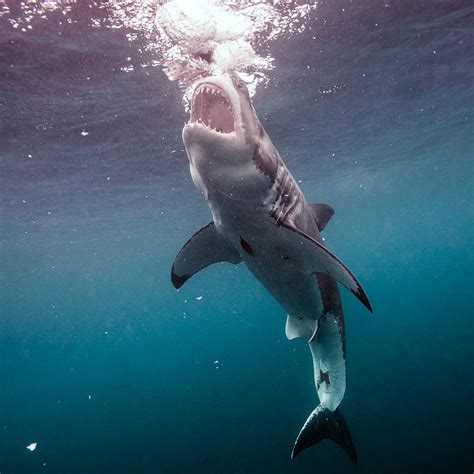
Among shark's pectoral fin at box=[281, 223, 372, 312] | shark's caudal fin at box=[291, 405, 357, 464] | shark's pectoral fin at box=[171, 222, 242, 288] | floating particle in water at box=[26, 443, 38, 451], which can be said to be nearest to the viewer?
shark's pectoral fin at box=[281, 223, 372, 312]

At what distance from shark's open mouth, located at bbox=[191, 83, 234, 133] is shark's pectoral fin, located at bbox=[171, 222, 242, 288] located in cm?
135

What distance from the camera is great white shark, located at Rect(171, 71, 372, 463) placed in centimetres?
348

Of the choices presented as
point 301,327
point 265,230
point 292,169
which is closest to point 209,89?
point 265,230

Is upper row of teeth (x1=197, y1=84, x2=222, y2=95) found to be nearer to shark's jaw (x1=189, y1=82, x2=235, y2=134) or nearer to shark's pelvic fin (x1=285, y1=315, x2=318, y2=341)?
shark's jaw (x1=189, y1=82, x2=235, y2=134)

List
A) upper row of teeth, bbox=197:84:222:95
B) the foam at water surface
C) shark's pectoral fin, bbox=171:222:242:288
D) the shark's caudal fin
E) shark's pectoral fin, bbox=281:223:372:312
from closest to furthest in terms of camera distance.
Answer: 1. upper row of teeth, bbox=197:84:222:95
2. shark's pectoral fin, bbox=281:223:372:312
3. shark's pectoral fin, bbox=171:222:242:288
4. the shark's caudal fin
5. the foam at water surface

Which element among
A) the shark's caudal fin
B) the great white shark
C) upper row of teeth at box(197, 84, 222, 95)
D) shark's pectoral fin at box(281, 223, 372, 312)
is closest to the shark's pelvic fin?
the great white shark

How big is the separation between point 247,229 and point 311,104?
13.2 meters

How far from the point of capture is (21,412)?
121ft

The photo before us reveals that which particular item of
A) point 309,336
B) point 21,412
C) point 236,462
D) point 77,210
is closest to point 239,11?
point 309,336

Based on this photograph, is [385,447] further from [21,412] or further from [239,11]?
[21,412]

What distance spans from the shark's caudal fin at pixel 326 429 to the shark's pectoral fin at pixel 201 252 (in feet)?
9.52

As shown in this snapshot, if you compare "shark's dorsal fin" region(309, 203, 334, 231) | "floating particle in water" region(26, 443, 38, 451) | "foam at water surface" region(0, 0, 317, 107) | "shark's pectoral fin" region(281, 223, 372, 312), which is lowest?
"floating particle in water" region(26, 443, 38, 451)

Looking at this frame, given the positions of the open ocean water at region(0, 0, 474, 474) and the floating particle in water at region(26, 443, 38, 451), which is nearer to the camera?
the open ocean water at region(0, 0, 474, 474)

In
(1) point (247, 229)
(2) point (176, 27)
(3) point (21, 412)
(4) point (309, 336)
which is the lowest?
(3) point (21, 412)
